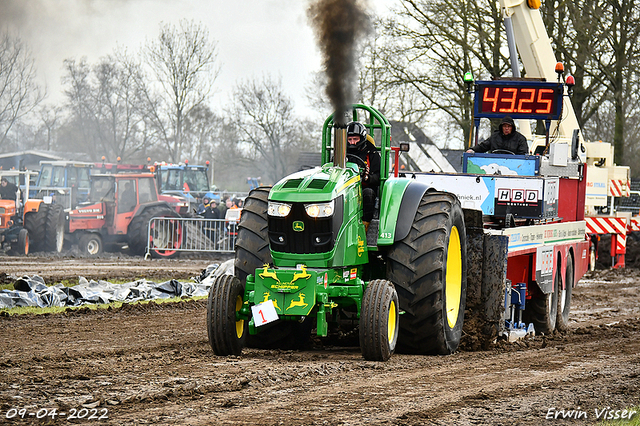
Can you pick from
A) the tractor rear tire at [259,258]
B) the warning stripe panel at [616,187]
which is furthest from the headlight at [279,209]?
the warning stripe panel at [616,187]

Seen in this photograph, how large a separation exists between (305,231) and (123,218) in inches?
647

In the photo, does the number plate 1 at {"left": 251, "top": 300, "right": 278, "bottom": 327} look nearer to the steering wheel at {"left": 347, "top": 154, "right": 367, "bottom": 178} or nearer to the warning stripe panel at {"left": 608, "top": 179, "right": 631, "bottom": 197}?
the steering wheel at {"left": 347, "top": 154, "right": 367, "bottom": 178}

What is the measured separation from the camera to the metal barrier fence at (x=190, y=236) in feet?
71.8

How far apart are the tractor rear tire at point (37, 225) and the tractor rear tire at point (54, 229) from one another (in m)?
0.08

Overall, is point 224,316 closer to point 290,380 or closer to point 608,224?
point 290,380

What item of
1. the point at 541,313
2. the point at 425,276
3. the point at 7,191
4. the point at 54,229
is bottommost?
the point at 541,313

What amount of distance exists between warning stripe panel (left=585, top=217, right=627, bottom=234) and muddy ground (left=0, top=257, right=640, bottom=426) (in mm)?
8671

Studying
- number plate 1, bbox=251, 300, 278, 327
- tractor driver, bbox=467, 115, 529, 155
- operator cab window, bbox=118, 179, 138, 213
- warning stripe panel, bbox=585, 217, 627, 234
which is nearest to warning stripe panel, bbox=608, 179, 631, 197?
warning stripe panel, bbox=585, 217, 627, 234

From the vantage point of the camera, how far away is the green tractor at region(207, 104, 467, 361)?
663cm

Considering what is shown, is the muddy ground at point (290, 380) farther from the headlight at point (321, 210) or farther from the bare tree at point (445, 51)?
the bare tree at point (445, 51)

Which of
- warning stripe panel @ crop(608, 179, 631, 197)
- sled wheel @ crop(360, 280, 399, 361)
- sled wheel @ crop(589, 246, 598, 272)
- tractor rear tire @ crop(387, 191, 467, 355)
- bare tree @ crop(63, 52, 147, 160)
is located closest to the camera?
sled wheel @ crop(360, 280, 399, 361)

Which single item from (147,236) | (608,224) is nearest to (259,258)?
(608,224)

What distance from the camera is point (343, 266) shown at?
6.90 metres

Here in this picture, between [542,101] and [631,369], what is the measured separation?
18.9 ft
